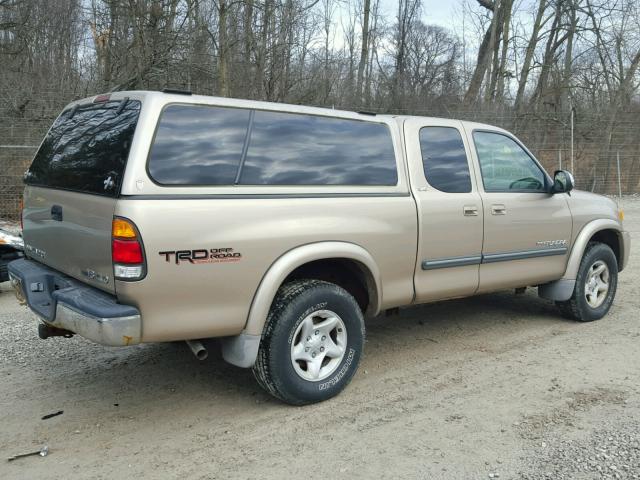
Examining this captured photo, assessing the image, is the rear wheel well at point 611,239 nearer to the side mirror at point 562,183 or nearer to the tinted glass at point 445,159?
the side mirror at point 562,183

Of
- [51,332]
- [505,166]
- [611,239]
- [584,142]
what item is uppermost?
[584,142]

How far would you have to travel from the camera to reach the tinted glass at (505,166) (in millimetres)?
5215

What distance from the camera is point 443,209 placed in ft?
15.4

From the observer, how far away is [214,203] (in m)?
3.48

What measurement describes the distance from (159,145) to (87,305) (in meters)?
0.99

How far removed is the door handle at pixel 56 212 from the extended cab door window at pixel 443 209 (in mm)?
2507

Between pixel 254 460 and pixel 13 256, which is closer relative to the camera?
pixel 254 460

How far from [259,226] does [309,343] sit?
0.92m

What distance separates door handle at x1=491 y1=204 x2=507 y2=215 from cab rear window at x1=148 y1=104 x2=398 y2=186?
1.08 m

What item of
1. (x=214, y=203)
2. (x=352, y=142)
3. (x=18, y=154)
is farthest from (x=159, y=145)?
(x=18, y=154)

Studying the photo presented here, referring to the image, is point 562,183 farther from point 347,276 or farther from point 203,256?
point 203,256

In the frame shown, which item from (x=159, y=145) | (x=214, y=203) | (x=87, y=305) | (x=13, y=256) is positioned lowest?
(x=13, y=256)

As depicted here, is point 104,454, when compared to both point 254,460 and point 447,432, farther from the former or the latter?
point 447,432

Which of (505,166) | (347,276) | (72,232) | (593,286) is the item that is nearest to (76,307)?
(72,232)
